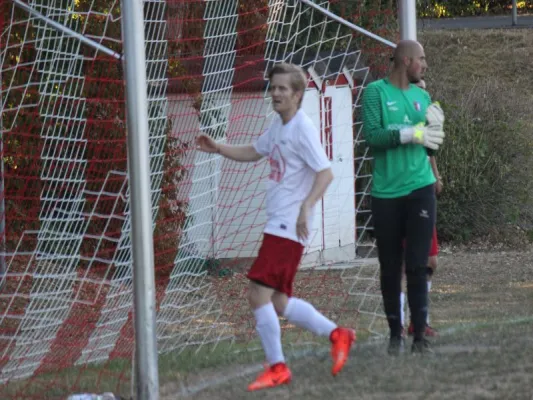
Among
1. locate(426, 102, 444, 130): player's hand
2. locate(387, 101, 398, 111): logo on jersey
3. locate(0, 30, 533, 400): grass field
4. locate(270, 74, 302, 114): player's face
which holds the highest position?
locate(270, 74, 302, 114): player's face

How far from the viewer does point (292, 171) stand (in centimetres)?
647

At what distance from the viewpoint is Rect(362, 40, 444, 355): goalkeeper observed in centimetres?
702

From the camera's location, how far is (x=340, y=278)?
38.3 feet

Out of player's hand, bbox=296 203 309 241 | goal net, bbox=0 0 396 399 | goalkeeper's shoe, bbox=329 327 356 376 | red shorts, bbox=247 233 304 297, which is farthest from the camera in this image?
goal net, bbox=0 0 396 399

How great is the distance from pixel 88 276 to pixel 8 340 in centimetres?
105

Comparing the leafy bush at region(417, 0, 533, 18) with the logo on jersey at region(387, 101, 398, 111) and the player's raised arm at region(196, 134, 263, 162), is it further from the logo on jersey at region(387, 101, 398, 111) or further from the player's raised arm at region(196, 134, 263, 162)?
the player's raised arm at region(196, 134, 263, 162)

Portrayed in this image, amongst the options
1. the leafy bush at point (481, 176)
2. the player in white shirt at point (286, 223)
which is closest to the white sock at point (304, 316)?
the player in white shirt at point (286, 223)

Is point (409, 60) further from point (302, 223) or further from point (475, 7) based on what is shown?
point (475, 7)

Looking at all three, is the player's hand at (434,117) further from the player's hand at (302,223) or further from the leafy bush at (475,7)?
the leafy bush at (475,7)

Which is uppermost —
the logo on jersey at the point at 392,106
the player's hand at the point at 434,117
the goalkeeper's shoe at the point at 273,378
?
the logo on jersey at the point at 392,106

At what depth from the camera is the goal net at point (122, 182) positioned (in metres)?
8.61

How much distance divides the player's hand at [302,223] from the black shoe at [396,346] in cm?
122

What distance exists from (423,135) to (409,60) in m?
0.51

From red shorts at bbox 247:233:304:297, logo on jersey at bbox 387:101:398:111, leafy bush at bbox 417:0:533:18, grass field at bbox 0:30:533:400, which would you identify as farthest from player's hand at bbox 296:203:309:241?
leafy bush at bbox 417:0:533:18
